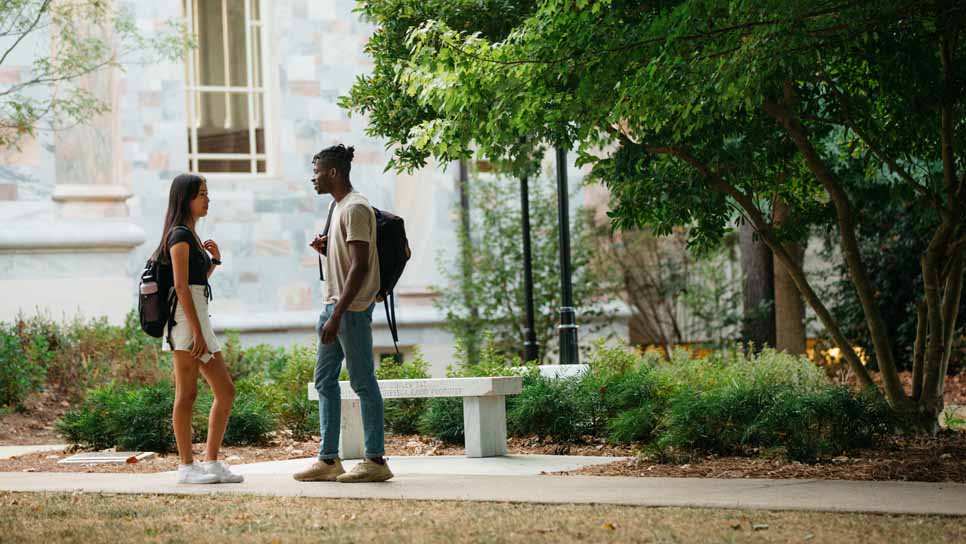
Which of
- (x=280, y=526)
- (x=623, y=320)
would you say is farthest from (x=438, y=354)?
(x=280, y=526)

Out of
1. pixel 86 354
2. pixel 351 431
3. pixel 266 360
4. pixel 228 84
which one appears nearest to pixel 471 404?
pixel 351 431

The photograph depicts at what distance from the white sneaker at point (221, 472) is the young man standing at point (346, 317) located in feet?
1.27

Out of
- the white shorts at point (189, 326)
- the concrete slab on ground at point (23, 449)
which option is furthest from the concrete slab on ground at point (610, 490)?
the concrete slab on ground at point (23, 449)

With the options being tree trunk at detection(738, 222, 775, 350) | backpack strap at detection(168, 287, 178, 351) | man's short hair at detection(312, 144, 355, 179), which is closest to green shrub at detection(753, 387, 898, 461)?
man's short hair at detection(312, 144, 355, 179)

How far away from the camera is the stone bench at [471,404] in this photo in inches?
374

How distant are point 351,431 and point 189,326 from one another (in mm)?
2482

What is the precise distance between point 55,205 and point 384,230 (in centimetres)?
1151

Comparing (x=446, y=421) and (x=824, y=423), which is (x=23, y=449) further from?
(x=824, y=423)

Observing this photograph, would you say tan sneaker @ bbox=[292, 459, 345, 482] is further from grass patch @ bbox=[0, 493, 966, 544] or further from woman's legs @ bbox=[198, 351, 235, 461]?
grass patch @ bbox=[0, 493, 966, 544]

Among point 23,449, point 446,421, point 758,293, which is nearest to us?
point 446,421

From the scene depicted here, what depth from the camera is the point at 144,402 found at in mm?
10961

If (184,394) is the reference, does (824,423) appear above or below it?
below

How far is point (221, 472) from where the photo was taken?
791cm

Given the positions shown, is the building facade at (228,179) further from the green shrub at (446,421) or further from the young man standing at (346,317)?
the young man standing at (346,317)
